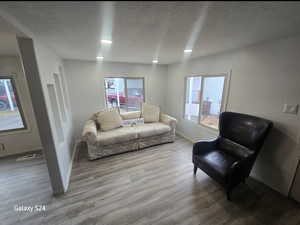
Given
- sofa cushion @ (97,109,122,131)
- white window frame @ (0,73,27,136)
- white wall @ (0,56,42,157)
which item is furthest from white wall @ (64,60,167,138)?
white window frame @ (0,73,27,136)

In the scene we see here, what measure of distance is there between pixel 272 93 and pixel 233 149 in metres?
1.01

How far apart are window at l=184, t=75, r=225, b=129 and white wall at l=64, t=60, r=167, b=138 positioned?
4.94ft

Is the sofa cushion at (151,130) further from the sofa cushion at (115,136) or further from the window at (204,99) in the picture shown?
the window at (204,99)

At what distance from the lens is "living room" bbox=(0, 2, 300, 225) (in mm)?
1101

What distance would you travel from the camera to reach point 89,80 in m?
3.30

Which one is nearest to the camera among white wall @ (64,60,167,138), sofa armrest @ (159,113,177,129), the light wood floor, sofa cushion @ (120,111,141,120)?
the light wood floor

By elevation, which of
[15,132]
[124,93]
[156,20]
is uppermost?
[156,20]

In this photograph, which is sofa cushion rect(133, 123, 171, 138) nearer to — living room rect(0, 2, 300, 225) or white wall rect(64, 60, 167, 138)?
living room rect(0, 2, 300, 225)

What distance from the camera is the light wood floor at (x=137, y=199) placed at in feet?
4.91

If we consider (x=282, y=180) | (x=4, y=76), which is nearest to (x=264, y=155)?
(x=282, y=180)

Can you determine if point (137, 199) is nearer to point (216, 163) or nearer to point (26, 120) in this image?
point (216, 163)

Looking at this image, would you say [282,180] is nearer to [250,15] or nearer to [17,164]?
[250,15]

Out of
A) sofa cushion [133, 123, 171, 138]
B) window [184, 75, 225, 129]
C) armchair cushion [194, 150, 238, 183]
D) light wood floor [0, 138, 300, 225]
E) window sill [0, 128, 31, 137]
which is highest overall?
window [184, 75, 225, 129]

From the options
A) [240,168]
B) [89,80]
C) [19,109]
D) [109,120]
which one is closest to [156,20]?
[240,168]
